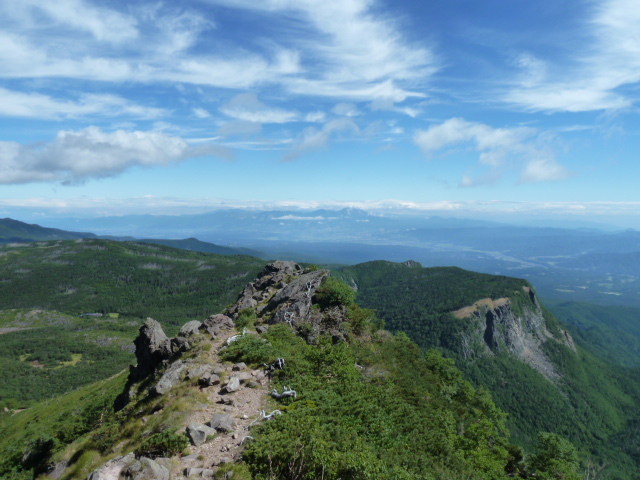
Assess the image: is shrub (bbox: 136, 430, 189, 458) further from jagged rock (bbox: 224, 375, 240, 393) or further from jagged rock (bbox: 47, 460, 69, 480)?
jagged rock (bbox: 47, 460, 69, 480)

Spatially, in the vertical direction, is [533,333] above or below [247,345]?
below

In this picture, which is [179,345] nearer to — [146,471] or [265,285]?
[146,471]

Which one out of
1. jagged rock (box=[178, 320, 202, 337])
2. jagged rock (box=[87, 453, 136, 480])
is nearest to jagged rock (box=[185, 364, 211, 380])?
jagged rock (box=[87, 453, 136, 480])

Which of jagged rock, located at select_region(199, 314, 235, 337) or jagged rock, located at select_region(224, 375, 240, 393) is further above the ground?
jagged rock, located at select_region(224, 375, 240, 393)

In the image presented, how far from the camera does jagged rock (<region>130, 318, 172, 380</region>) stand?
28.2 meters

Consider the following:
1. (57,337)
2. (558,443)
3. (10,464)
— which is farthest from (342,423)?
(57,337)

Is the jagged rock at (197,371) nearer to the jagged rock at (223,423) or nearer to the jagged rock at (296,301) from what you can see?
the jagged rock at (223,423)

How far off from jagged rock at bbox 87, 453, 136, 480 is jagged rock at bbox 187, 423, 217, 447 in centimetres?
225

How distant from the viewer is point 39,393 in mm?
115938

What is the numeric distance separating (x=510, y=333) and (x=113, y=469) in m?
197

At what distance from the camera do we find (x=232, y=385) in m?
19.1

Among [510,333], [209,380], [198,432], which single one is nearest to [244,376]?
[209,380]

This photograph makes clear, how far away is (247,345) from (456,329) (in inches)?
6544

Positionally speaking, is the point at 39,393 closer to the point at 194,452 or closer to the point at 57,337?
the point at 57,337
